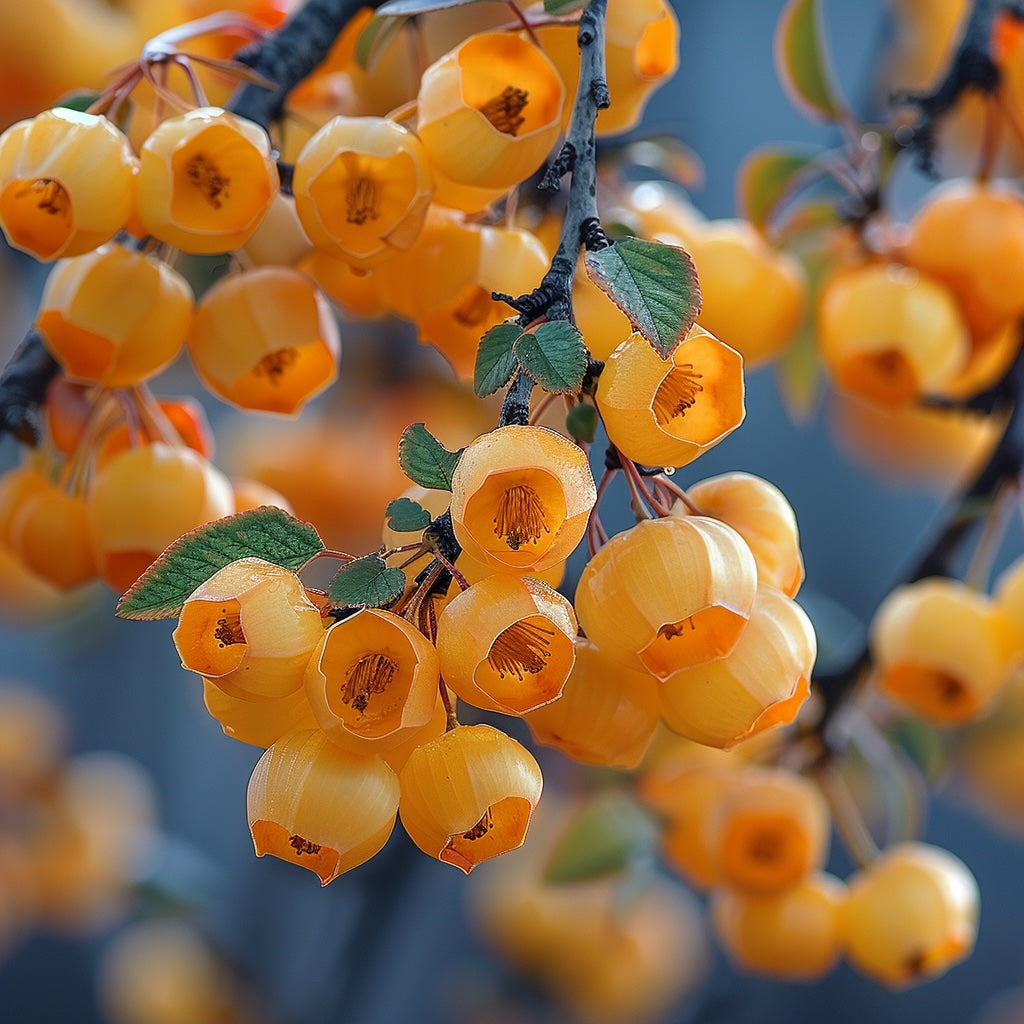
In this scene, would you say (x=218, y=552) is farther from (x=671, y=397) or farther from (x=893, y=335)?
(x=893, y=335)

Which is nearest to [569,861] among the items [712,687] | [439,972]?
[712,687]

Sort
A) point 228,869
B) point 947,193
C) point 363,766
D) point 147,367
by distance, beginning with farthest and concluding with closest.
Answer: point 228,869 → point 947,193 → point 147,367 → point 363,766

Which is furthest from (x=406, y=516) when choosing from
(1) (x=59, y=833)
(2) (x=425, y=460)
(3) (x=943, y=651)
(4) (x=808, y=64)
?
(1) (x=59, y=833)

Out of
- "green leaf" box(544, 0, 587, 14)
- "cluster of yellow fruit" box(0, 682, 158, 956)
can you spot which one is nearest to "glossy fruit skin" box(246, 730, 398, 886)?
"green leaf" box(544, 0, 587, 14)

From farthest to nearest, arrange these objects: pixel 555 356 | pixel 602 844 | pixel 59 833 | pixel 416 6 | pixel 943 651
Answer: pixel 59 833 < pixel 602 844 < pixel 943 651 < pixel 416 6 < pixel 555 356

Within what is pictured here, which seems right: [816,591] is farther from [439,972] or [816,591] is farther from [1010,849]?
[439,972]

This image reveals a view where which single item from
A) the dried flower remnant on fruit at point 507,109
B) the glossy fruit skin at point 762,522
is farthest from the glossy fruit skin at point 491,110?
the glossy fruit skin at point 762,522
